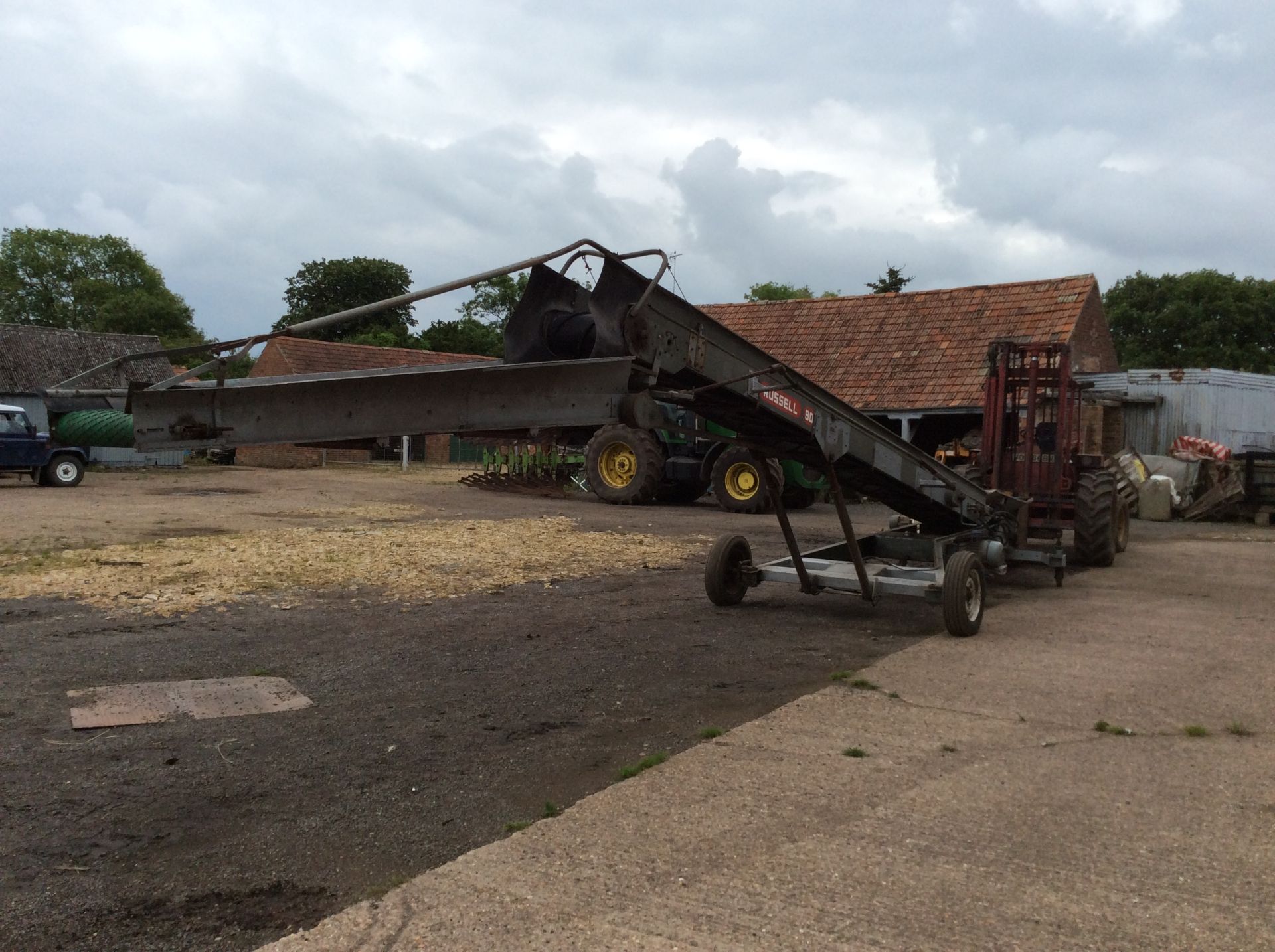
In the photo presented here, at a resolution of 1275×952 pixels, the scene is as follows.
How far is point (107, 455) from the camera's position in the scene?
35.1 m

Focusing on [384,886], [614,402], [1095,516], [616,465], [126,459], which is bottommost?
[384,886]

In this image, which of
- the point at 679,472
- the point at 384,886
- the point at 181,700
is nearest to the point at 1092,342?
the point at 679,472

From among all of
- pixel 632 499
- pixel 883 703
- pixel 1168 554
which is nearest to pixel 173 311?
pixel 632 499

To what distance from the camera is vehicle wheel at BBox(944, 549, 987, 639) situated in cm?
795

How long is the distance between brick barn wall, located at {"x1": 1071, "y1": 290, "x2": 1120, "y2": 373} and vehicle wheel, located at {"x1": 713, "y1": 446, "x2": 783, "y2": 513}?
420 inches

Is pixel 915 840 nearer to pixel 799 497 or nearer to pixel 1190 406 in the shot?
pixel 799 497

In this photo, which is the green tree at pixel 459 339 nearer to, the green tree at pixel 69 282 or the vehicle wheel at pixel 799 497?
the green tree at pixel 69 282

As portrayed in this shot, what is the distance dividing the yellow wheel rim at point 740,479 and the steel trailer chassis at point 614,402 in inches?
447

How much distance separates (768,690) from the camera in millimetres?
6324

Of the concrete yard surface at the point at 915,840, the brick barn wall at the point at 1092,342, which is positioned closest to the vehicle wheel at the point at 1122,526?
the concrete yard surface at the point at 915,840

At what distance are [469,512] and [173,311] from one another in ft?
185

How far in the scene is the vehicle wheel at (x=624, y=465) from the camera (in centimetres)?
2164

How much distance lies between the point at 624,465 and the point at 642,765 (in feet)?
57.7

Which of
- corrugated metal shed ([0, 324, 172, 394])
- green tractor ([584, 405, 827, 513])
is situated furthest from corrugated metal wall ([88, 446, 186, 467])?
green tractor ([584, 405, 827, 513])
